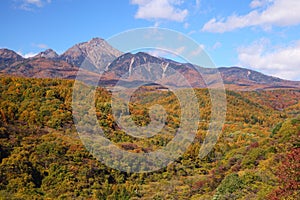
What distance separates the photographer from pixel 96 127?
1565 inches

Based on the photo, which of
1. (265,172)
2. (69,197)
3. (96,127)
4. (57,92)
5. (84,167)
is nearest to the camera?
(265,172)

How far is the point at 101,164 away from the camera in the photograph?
3175cm

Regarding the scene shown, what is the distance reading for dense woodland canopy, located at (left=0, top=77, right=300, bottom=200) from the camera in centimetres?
2150

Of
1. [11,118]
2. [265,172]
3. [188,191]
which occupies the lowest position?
[188,191]

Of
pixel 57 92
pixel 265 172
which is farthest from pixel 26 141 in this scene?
pixel 265 172

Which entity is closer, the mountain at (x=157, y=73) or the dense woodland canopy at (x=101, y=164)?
the dense woodland canopy at (x=101, y=164)

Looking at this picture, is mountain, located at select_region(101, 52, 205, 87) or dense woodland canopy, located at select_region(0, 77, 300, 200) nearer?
dense woodland canopy, located at select_region(0, 77, 300, 200)

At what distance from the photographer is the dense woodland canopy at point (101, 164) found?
2150 cm

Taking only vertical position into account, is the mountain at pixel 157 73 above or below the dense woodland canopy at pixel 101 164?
above

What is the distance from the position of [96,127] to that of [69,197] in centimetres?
1562

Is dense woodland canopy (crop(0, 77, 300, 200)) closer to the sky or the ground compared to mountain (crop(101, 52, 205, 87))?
closer to the ground

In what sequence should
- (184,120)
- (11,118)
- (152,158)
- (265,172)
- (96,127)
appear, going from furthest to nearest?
(184,120), (96,127), (11,118), (152,158), (265,172)

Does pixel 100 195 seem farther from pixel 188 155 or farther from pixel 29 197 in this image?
pixel 188 155

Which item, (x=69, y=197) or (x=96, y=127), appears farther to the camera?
(x=96, y=127)
